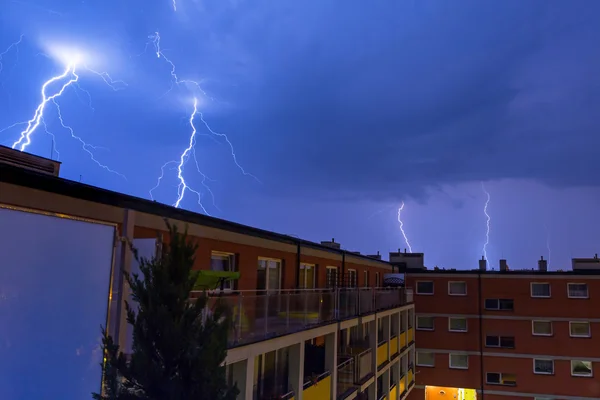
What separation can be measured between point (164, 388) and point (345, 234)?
2913 inches

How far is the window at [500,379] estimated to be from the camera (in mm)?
30422

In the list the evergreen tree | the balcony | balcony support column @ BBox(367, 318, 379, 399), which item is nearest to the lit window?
the balcony

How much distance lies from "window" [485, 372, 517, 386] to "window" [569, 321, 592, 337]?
4797mm

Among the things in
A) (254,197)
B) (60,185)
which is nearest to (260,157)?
(254,197)

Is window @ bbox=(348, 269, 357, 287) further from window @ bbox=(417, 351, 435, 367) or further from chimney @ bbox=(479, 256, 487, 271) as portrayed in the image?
chimney @ bbox=(479, 256, 487, 271)

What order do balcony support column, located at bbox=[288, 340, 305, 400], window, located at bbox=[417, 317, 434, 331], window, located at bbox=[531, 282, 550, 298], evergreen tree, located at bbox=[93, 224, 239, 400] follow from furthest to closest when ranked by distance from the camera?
1. window, located at bbox=[417, 317, 434, 331]
2. window, located at bbox=[531, 282, 550, 298]
3. balcony support column, located at bbox=[288, 340, 305, 400]
4. evergreen tree, located at bbox=[93, 224, 239, 400]

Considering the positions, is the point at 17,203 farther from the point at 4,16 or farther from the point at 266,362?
the point at 4,16

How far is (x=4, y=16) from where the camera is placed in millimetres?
33094

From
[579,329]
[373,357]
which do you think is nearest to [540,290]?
[579,329]

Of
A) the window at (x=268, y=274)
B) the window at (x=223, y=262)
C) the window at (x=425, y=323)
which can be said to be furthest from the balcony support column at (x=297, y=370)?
the window at (x=425, y=323)

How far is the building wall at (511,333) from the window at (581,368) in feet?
0.89

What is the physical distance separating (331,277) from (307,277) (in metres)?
2.57

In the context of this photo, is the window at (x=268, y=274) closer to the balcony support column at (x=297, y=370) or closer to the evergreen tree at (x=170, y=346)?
the balcony support column at (x=297, y=370)

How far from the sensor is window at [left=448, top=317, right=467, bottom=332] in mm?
32281
